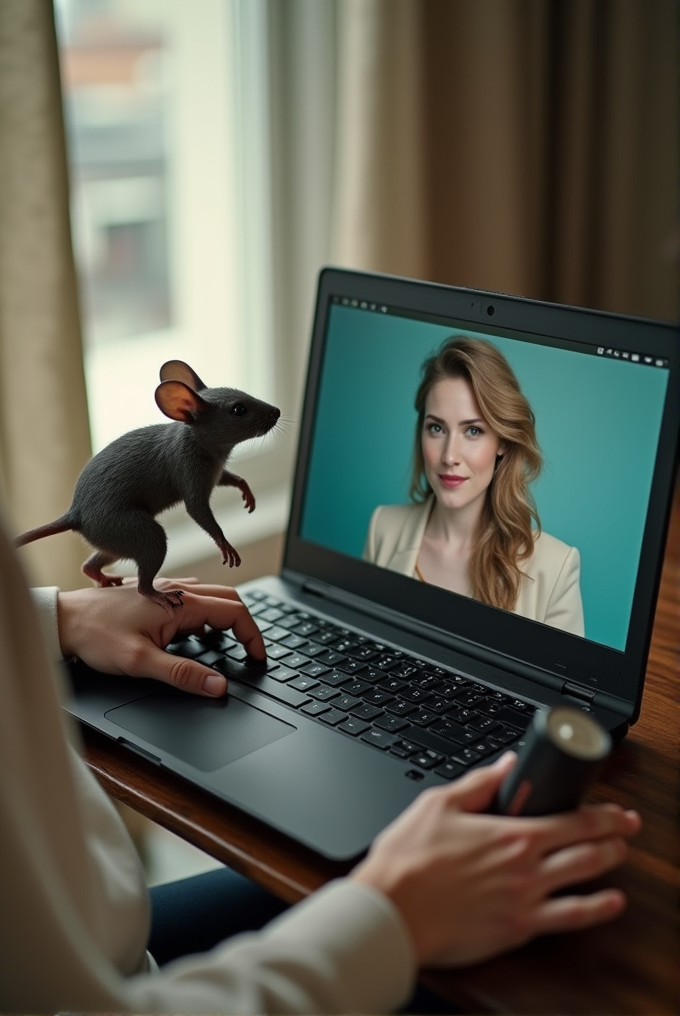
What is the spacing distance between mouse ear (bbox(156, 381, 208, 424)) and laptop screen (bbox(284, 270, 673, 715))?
0.78 feet

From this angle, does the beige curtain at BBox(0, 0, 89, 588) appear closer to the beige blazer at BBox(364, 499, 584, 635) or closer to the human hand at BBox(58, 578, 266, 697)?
the human hand at BBox(58, 578, 266, 697)

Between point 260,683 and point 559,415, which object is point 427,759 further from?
point 559,415

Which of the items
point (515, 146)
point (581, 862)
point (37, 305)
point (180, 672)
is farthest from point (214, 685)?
point (515, 146)

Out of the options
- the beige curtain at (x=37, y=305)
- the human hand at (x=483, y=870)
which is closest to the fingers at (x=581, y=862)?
the human hand at (x=483, y=870)

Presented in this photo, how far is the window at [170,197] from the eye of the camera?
1.53m

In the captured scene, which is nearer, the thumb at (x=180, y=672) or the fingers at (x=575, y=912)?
the fingers at (x=575, y=912)

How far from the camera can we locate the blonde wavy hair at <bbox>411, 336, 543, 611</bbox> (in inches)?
34.5

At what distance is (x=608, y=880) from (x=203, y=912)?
1.28 feet

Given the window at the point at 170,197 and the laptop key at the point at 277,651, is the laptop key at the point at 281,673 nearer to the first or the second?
the laptop key at the point at 277,651

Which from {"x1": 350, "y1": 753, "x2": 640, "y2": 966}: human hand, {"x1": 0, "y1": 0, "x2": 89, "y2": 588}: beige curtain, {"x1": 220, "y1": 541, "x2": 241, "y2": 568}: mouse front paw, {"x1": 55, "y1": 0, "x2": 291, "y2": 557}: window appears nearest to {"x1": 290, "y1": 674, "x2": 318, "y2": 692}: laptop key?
{"x1": 220, "y1": 541, "x2": 241, "y2": 568}: mouse front paw

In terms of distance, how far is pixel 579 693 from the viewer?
2.83 feet

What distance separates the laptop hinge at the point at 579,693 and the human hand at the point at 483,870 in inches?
7.5

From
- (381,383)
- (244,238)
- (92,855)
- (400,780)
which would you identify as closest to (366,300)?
(381,383)

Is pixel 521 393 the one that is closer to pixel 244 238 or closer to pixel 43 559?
pixel 43 559
